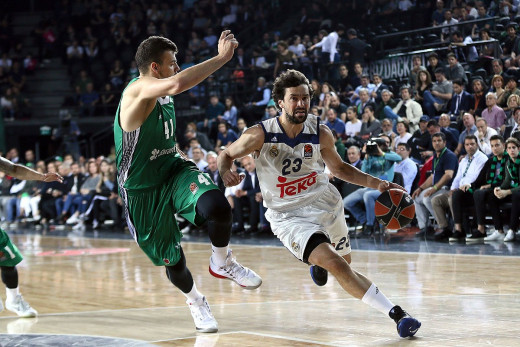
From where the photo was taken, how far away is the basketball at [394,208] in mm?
5332

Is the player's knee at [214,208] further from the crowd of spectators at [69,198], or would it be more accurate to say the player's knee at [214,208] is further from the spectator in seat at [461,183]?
the crowd of spectators at [69,198]

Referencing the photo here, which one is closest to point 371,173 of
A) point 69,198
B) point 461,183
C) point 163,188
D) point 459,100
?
point 461,183

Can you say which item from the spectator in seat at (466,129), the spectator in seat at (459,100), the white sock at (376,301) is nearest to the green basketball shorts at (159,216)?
the white sock at (376,301)

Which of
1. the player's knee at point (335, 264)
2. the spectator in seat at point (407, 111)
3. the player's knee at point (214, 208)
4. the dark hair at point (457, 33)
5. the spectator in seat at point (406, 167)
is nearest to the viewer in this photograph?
the player's knee at point (335, 264)

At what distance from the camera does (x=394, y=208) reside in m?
5.37

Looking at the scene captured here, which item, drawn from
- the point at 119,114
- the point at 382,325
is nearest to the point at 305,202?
the point at 382,325

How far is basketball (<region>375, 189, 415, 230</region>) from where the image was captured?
5.33m

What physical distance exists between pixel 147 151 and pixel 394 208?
1.65 metres

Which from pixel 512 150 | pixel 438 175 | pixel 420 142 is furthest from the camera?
pixel 420 142

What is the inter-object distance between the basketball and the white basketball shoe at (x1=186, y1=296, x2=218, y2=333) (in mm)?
1286

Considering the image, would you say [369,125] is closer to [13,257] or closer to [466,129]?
[466,129]

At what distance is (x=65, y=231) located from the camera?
16875 millimetres

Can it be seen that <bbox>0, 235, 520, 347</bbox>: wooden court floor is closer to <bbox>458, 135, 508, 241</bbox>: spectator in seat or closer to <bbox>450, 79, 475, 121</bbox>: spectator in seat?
<bbox>458, 135, 508, 241</bbox>: spectator in seat

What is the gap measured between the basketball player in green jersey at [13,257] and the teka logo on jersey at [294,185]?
1.80 m
